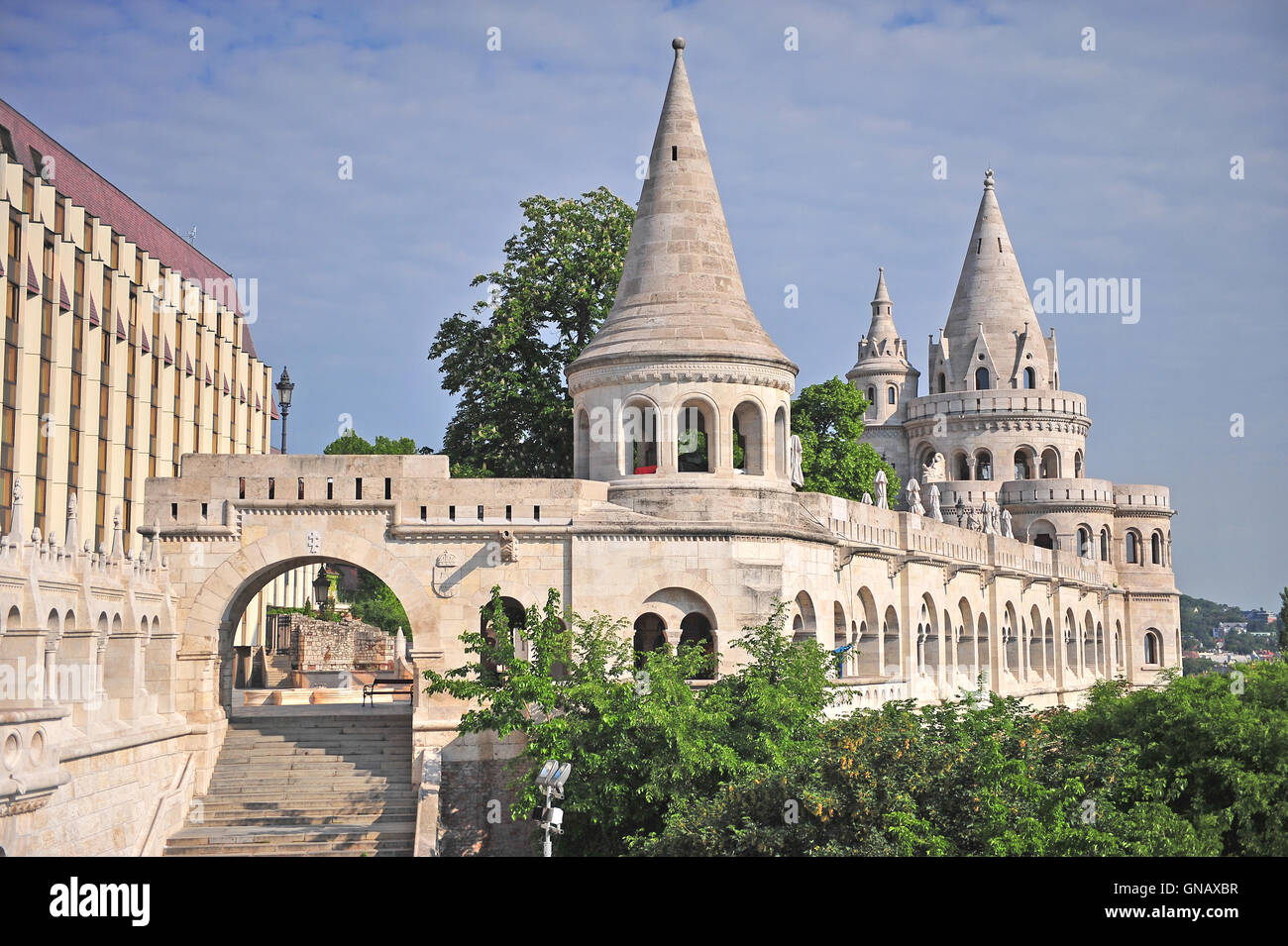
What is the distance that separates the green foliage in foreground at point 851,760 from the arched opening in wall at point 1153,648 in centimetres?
4481

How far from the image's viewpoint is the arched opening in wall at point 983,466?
2773 inches

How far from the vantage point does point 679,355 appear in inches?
1224

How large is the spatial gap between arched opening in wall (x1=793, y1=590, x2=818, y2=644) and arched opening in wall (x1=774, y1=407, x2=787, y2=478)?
277 centimetres

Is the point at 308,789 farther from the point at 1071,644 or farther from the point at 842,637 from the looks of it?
the point at 1071,644

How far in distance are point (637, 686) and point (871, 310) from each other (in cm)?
5601

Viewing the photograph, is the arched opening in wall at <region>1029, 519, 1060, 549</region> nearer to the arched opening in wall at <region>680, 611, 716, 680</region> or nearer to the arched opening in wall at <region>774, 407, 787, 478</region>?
the arched opening in wall at <region>774, 407, 787, 478</region>

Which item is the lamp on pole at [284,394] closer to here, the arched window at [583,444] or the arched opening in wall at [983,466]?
the arched window at [583,444]

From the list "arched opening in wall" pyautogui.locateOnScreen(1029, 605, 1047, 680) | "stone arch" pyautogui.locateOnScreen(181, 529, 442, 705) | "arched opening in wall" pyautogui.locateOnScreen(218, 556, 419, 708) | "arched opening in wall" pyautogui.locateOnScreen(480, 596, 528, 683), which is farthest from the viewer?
"arched opening in wall" pyautogui.locateOnScreen(1029, 605, 1047, 680)

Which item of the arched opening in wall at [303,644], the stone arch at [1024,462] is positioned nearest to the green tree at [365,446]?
A: the arched opening in wall at [303,644]

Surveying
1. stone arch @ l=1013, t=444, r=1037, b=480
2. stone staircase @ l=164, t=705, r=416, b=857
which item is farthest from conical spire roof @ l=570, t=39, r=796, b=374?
stone arch @ l=1013, t=444, r=1037, b=480

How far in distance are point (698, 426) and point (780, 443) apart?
2310mm

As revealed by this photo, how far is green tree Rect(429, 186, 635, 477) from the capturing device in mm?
40969

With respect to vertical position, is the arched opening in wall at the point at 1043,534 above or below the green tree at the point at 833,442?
below

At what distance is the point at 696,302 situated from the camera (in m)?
32.2
